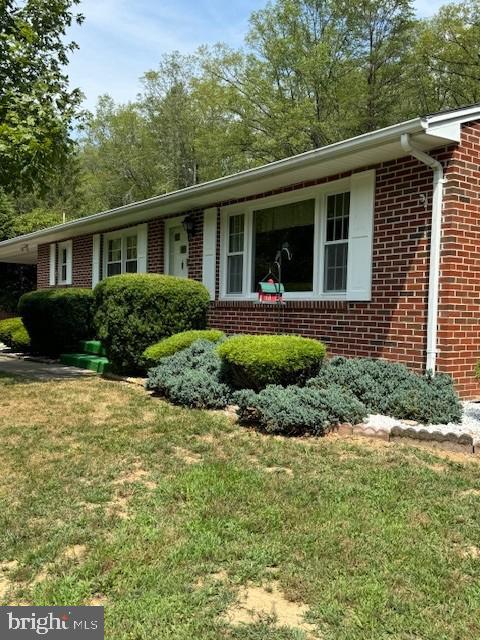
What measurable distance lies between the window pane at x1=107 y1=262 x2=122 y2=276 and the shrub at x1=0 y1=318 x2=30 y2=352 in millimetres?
2359

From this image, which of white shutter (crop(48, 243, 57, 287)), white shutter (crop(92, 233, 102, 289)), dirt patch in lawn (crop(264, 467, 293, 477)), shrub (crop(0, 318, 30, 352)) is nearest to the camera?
dirt patch in lawn (crop(264, 467, 293, 477))

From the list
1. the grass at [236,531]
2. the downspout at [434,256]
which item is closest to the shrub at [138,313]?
the grass at [236,531]

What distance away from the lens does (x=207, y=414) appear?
5945 mm

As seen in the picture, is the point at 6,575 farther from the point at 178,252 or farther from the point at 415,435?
the point at 178,252

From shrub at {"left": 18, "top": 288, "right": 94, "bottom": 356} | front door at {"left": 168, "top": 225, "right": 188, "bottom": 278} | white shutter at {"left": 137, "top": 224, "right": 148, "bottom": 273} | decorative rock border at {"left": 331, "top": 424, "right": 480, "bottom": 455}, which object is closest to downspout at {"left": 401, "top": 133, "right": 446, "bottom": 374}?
decorative rock border at {"left": 331, "top": 424, "right": 480, "bottom": 455}

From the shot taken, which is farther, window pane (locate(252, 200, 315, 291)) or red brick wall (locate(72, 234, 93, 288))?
red brick wall (locate(72, 234, 93, 288))

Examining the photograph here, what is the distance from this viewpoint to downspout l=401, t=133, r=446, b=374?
607 cm

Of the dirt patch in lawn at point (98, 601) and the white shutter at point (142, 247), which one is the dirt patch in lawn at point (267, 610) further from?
the white shutter at point (142, 247)

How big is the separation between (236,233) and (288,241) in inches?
51.3

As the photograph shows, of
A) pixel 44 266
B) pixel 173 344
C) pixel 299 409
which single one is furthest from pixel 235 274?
pixel 44 266

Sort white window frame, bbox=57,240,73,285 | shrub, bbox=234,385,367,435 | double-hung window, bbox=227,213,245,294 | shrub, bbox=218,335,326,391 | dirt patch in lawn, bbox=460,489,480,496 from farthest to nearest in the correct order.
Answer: white window frame, bbox=57,240,73,285
double-hung window, bbox=227,213,245,294
shrub, bbox=218,335,326,391
shrub, bbox=234,385,367,435
dirt patch in lawn, bbox=460,489,480,496

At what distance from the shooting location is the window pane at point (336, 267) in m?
7.47

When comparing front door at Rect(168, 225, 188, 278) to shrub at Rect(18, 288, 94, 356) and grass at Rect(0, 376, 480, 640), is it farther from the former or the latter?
grass at Rect(0, 376, 480, 640)

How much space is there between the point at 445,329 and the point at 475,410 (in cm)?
89
